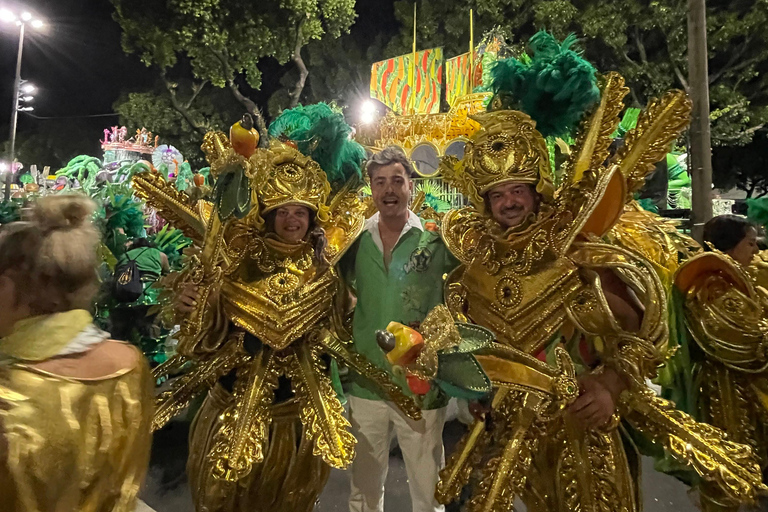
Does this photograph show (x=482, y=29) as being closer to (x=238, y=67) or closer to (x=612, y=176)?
(x=238, y=67)

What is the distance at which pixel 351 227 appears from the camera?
252 centimetres

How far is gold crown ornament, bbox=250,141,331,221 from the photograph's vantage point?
2.24m

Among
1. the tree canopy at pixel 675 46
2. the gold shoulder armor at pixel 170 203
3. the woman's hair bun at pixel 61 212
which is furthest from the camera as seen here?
the tree canopy at pixel 675 46

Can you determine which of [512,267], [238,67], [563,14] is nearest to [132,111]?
[238,67]

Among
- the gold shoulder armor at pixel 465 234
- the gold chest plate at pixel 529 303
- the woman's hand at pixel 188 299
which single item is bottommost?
the woman's hand at pixel 188 299

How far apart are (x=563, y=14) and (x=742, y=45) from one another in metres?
3.62

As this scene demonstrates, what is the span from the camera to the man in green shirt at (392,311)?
7.29 feet

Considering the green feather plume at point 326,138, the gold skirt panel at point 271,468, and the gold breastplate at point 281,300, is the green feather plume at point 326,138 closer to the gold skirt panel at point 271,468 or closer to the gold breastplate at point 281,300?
the gold breastplate at point 281,300

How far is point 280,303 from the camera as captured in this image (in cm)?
220

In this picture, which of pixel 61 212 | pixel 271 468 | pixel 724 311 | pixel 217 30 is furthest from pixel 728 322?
pixel 217 30

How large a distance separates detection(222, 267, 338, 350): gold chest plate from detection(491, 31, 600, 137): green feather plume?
1.14 m

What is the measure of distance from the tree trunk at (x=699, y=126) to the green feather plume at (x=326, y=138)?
8.77ft

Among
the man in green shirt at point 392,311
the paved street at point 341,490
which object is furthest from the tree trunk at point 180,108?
the man in green shirt at point 392,311

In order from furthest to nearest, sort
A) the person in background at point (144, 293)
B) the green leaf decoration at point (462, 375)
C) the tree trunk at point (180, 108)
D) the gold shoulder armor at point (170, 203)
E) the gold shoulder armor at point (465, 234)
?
the tree trunk at point (180, 108)
the person in background at point (144, 293)
the gold shoulder armor at point (170, 203)
the gold shoulder armor at point (465, 234)
the green leaf decoration at point (462, 375)
